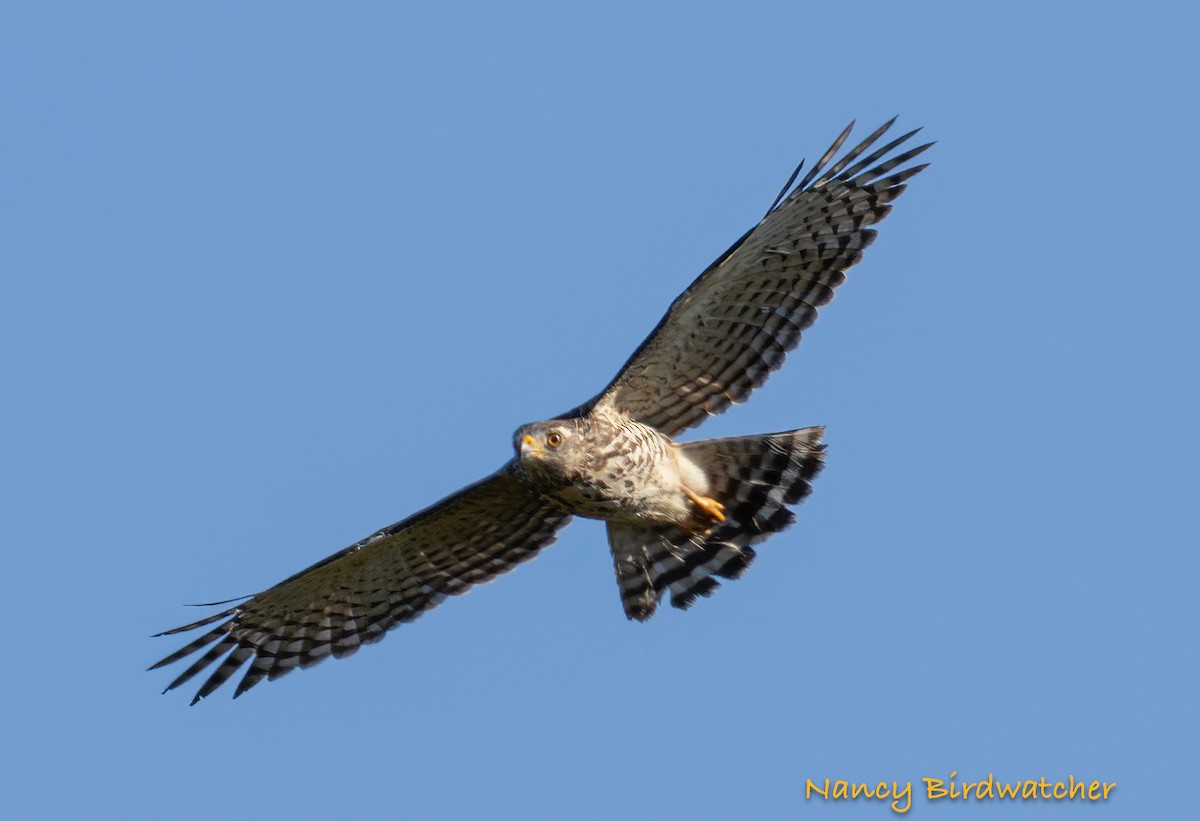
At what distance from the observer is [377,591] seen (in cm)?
1170

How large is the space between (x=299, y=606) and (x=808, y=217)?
14.7 ft

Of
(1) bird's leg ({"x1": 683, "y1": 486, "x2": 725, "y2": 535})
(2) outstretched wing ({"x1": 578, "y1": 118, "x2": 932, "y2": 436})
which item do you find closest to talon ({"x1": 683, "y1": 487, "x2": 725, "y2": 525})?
(1) bird's leg ({"x1": 683, "y1": 486, "x2": 725, "y2": 535})

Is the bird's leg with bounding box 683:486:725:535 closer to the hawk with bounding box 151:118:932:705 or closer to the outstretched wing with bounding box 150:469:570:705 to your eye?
the hawk with bounding box 151:118:932:705

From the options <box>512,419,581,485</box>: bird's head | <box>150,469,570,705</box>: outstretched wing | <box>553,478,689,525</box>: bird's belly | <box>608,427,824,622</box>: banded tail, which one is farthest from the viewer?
<box>150,469,570,705</box>: outstretched wing

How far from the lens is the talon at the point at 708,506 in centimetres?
1132

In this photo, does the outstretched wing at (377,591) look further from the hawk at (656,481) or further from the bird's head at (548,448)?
the bird's head at (548,448)

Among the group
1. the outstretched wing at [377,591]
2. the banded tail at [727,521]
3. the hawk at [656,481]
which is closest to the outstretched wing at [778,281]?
the hawk at [656,481]

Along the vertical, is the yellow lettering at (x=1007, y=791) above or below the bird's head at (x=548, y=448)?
below

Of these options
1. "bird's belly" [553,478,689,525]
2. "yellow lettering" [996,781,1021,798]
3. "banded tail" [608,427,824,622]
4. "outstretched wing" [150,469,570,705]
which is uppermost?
"outstretched wing" [150,469,570,705]

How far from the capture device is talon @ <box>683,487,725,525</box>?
11317 mm

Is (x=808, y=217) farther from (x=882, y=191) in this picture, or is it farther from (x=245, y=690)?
(x=245, y=690)

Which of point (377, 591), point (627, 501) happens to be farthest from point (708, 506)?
point (377, 591)

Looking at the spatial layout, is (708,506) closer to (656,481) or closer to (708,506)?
(708,506)

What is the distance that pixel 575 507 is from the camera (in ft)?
36.7
